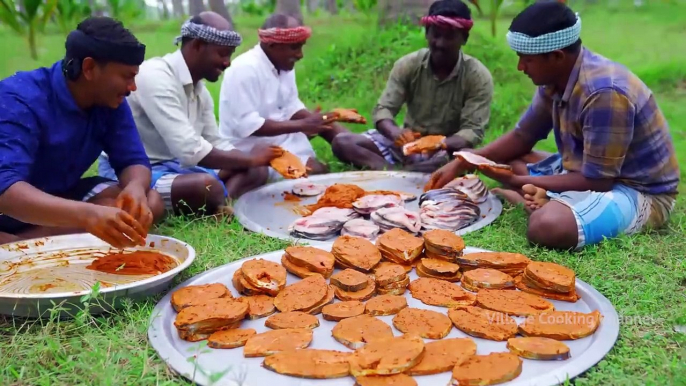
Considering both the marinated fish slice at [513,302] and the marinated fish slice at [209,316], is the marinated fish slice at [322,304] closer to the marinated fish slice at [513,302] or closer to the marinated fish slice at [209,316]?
the marinated fish slice at [209,316]

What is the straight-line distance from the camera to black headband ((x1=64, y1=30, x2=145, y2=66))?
315cm

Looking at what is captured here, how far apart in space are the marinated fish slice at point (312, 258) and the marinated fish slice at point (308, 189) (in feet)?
4.91

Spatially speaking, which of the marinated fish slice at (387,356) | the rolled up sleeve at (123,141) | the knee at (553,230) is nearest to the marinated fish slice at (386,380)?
the marinated fish slice at (387,356)

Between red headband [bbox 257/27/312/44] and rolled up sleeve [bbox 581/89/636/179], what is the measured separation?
265 cm

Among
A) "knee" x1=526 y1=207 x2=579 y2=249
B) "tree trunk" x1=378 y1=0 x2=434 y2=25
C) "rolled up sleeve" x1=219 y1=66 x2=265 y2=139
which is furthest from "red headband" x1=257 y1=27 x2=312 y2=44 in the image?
"tree trunk" x1=378 y1=0 x2=434 y2=25

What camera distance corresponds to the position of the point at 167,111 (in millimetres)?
4258

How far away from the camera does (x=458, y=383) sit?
2264 mm

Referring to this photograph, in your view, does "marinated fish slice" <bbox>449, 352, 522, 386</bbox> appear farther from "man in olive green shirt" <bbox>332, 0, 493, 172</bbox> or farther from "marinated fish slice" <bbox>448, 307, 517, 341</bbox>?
"man in olive green shirt" <bbox>332, 0, 493, 172</bbox>

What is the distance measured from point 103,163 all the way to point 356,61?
19.7 ft

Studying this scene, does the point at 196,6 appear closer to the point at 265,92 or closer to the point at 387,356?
the point at 265,92

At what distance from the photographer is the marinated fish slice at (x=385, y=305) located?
9.34 feet

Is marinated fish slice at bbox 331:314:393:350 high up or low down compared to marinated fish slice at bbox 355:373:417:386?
down

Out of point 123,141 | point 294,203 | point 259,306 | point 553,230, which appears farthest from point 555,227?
point 123,141

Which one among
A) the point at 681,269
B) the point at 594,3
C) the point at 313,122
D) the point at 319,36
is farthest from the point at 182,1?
the point at 681,269
